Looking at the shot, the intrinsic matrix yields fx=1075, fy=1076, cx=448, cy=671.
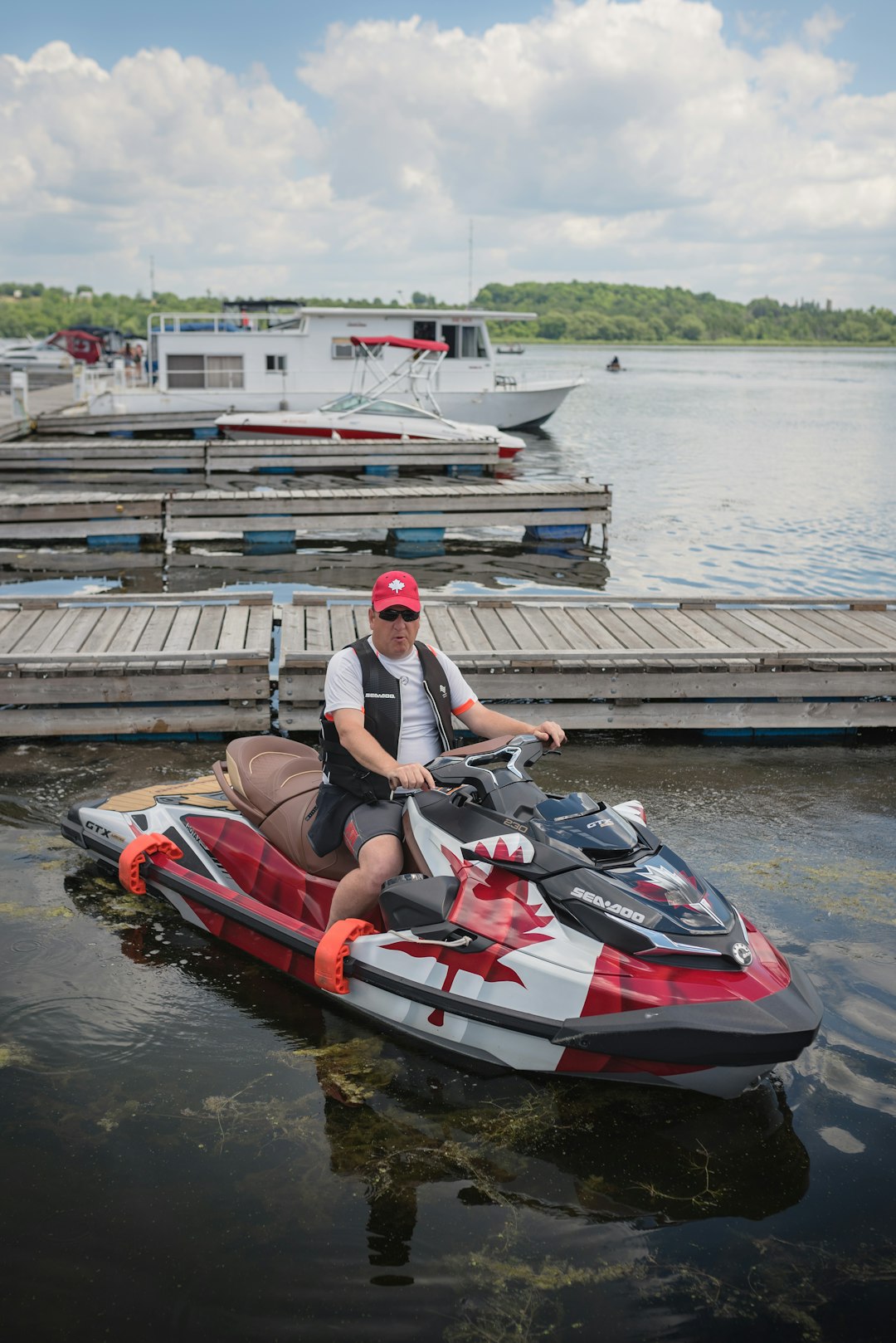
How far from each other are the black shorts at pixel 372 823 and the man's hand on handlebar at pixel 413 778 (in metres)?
0.33

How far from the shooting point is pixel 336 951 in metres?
4.31

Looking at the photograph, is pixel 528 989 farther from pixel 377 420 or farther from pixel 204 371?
pixel 204 371

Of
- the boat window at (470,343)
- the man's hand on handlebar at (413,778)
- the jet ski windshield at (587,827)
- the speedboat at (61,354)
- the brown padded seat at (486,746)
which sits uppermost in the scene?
the speedboat at (61,354)

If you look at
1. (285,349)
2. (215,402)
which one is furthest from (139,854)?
(285,349)

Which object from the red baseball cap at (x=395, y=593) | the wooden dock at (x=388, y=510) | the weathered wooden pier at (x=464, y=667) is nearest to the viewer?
the red baseball cap at (x=395, y=593)

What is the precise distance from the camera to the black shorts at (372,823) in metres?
4.35

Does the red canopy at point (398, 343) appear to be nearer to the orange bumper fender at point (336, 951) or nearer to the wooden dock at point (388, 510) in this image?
the wooden dock at point (388, 510)

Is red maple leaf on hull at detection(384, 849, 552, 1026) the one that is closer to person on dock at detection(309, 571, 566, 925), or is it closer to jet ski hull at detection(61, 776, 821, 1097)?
jet ski hull at detection(61, 776, 821, 1097)

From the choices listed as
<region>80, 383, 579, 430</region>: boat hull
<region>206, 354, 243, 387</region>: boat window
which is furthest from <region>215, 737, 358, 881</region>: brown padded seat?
<region>206, 354, 243, 387</region>: boat window

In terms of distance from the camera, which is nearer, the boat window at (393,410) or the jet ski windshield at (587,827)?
the jet ski windshield at (587,827)

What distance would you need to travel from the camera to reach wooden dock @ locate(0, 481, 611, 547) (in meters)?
15.7

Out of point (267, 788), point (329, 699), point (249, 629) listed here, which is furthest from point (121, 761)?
point (329, 699)

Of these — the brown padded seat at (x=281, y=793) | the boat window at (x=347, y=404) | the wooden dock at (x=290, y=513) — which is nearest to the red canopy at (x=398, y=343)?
the boat window at (x=347, y=404)

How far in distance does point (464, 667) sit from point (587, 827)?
3.88 metres
